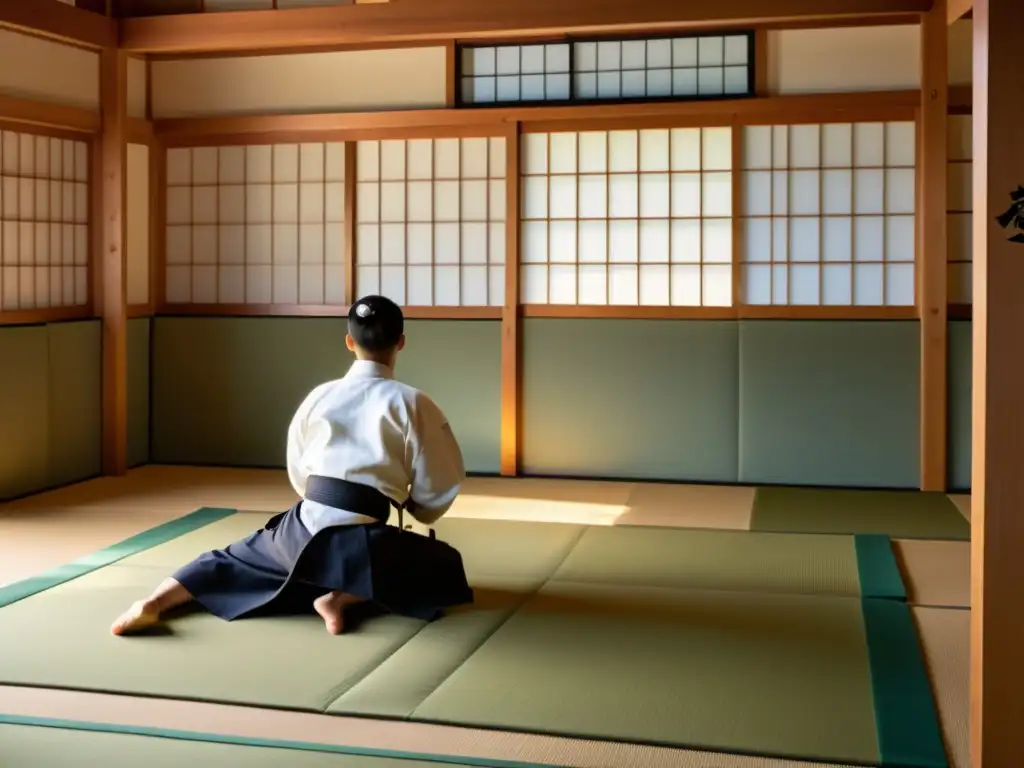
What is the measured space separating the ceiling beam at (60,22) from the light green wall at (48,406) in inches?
54.0

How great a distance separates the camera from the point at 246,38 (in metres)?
6.52

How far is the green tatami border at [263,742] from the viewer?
2.70 m

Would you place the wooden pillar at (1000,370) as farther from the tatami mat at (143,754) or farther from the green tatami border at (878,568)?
the green tatami border at (878,568)

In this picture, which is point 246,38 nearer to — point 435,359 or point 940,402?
point 435,359

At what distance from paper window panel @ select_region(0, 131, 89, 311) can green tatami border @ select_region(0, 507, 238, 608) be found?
1.55 m

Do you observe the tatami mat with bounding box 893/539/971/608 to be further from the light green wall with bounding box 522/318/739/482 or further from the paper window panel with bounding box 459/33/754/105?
the paper window panel with bounding box 459/33/754/105

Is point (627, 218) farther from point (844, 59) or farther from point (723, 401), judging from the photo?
point (844, 59)

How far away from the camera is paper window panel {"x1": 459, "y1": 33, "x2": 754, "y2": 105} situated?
21.4 feet

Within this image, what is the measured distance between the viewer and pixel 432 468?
3828 millimetres

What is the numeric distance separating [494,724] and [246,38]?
4528 mm

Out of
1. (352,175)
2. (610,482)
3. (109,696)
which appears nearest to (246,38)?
(352,175)

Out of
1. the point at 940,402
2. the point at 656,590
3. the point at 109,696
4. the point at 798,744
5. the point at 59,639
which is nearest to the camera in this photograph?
the point at 798,744

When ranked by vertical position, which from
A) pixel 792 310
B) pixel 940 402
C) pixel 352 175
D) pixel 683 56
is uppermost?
pixel 683 56

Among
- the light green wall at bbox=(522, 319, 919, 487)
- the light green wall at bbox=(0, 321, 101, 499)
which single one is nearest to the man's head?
the light green wall at bbox=(0, 321, 101, 499)
